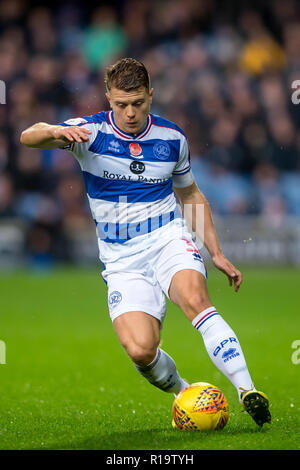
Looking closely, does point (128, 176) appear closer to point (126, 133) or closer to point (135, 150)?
point (135, 150)

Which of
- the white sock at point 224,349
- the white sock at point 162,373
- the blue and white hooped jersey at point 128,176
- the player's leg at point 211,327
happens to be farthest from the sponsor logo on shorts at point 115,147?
the white sock at point 162,373

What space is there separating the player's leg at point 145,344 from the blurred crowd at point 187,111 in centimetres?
829

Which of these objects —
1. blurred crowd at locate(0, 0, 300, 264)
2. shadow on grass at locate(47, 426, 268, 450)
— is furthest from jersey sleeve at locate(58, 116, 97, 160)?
blurred crowd at locate(0, 0, 300, 264)

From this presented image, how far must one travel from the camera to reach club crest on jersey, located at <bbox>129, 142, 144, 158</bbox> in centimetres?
518

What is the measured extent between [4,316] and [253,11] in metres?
10.8

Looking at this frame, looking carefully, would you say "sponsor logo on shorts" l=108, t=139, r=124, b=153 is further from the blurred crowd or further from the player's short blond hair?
the blurred crowd

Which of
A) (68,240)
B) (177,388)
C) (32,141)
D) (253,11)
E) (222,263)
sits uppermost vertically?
(253,11)

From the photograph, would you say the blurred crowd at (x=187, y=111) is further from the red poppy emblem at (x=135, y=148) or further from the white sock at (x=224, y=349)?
the white sock at (x=224, y=349)

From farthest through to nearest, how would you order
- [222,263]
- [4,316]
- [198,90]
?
1. [198,90]
2. [4,316]
3. [222,263]

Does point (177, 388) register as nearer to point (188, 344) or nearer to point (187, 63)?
point (188, 344)
